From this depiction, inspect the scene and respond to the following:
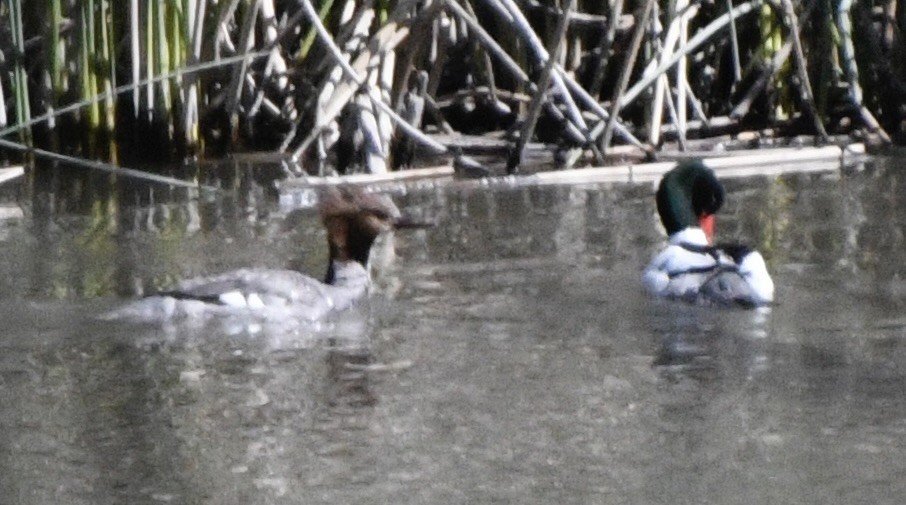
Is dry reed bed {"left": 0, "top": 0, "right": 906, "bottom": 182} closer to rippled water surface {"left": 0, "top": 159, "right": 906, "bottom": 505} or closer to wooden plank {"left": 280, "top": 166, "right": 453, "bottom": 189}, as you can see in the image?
wooden plank {"left": 280, "top": 166, "right": 453, "bottom": 189}

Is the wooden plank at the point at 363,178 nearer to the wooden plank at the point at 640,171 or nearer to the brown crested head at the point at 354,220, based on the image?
the wooden plank at the point at 640,171

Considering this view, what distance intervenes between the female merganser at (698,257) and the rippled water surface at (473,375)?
0.09 meters

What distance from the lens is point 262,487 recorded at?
14.2 feet

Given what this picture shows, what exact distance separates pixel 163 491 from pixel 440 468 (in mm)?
616

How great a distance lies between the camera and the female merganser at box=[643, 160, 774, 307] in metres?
6.39

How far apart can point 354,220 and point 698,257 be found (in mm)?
1207

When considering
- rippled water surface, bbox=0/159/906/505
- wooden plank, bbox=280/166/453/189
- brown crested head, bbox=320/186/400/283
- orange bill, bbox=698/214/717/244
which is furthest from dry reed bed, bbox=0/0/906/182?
brown crested head, bbox=320/186/400/283

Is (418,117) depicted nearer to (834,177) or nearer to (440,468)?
(834,177)

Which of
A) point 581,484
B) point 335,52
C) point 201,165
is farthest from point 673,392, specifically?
point 201,165

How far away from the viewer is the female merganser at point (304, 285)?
20.5 feet

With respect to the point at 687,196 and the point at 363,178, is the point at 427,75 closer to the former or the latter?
the point at 363,178

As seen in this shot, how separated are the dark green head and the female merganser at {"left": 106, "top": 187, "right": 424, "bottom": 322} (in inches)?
38.2

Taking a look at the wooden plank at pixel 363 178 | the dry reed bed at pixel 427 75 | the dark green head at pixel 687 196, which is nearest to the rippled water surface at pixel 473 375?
the dark green head at pixel 687 196

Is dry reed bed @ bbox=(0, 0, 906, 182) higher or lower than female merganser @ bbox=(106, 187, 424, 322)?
higher
